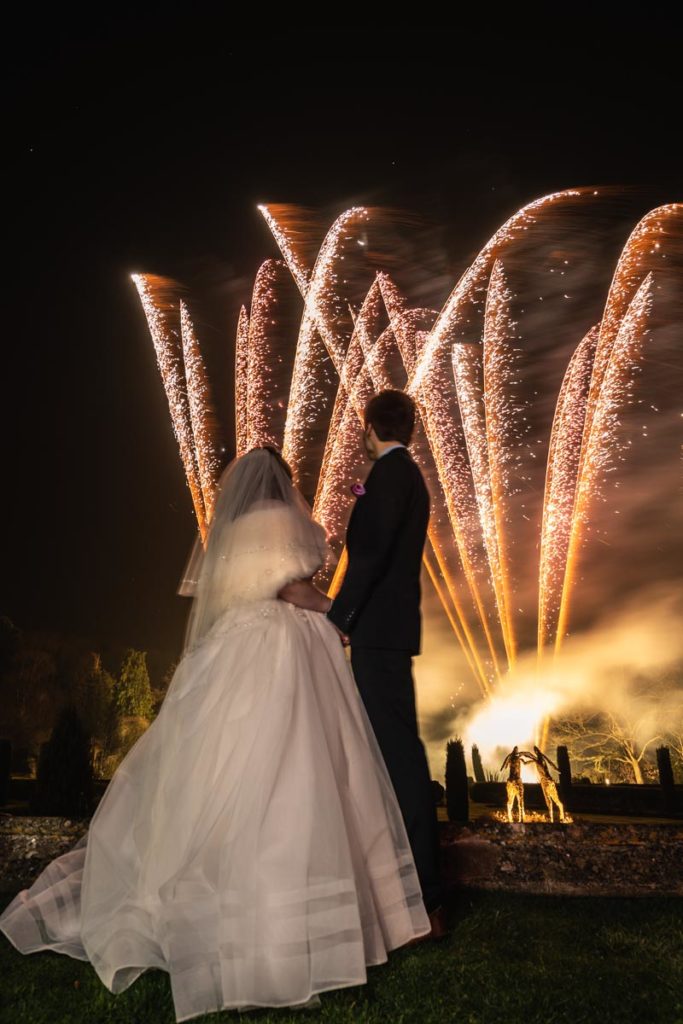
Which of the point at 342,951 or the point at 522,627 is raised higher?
the point at 522,627

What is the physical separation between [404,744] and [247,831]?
1059 mm

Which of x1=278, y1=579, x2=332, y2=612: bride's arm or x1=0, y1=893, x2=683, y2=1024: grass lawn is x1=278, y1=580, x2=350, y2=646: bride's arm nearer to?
x1=278, y1=579, x2=332, y2=612: bride's arm

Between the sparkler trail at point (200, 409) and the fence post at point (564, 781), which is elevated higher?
the sparkler trail at point (200, 409)

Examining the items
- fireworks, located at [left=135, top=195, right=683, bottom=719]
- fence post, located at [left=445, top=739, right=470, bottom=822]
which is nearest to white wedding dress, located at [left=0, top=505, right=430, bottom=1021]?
fence post, located at [left=445, top=739, right=470, bottom=822]

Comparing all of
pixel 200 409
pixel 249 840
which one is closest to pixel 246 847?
pixel 249 840

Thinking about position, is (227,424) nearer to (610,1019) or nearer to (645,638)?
(610,1019)

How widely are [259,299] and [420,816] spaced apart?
1419 cm

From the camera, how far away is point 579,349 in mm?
15805

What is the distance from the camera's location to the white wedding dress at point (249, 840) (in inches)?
120

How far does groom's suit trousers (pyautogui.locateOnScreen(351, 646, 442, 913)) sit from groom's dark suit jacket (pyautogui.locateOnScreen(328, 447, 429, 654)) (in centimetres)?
11

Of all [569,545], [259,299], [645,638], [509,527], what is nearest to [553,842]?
[569,545]

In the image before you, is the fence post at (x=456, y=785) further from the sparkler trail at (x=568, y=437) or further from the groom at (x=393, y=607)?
the groom at (x=393, y=607)

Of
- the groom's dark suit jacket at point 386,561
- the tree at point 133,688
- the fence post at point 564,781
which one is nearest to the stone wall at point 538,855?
the groom's dark suit jacket at point 386,561

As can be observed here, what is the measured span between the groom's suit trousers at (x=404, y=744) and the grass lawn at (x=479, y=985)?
419 millimetres
